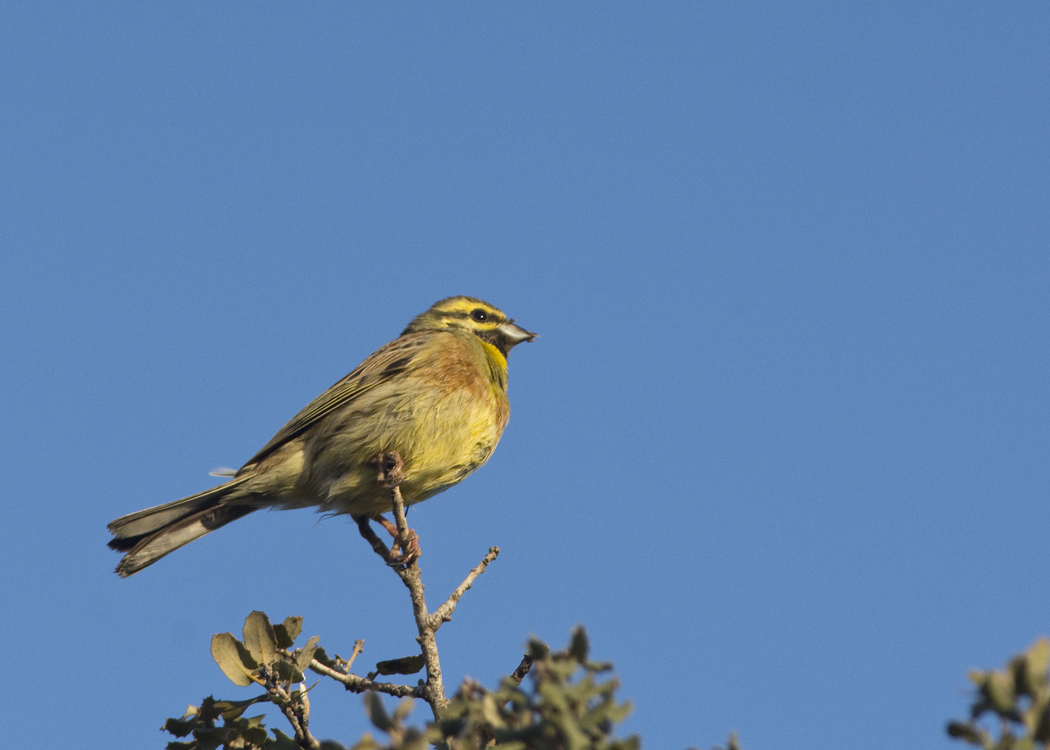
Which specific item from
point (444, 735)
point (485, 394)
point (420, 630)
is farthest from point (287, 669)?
point (485, 394)

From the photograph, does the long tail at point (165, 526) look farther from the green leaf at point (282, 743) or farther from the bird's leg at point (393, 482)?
the green leaf at point (282, 743)

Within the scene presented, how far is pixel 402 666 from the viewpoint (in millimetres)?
5156

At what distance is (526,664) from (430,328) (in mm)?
4504

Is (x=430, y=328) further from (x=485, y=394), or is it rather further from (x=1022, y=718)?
(x=1022, y=718)

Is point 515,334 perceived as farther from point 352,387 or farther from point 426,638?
point 426,638

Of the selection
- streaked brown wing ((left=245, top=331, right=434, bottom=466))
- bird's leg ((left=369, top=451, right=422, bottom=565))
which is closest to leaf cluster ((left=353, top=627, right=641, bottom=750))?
bird's leg ((left=369, top=451, right=422, bottom=565))

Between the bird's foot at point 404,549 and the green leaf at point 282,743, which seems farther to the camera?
the bird's foot at point 404,549

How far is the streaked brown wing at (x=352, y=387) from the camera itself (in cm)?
777

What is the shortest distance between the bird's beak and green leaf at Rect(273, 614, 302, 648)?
13.5 ft

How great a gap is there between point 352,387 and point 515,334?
1.40 m

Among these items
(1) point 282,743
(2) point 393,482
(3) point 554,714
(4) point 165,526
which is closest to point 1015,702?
(3) point 554,714

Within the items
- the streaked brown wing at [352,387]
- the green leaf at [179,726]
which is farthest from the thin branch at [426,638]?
the streaked brown wing at [352,387]

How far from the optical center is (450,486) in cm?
740

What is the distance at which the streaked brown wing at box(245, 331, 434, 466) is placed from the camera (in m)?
7.77
